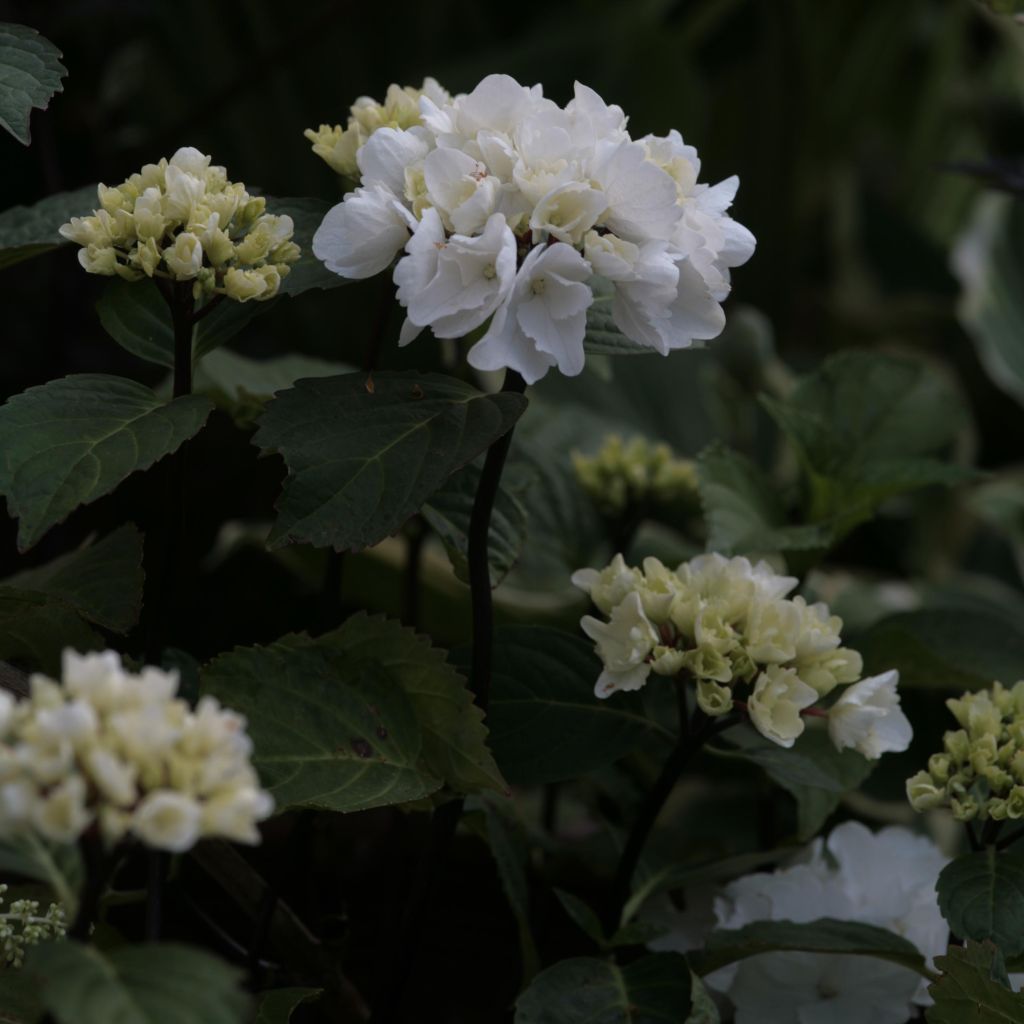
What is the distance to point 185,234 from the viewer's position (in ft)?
1.44

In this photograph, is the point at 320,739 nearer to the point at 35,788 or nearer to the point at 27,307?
the point at 35,788

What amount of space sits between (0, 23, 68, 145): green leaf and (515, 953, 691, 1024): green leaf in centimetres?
36

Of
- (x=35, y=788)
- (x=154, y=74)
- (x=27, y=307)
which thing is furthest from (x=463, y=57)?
(x=35, y=788)

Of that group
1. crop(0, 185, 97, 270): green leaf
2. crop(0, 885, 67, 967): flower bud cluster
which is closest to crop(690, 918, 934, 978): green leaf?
crop(0, 885, 67, 967): flower bud cluster

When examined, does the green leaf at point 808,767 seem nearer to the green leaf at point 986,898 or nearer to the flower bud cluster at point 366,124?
the green leaf at point 986,898

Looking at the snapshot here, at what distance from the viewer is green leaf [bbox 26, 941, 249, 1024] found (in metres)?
0.29

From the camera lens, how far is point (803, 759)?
581 mm

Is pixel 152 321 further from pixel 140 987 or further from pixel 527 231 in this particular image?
pixel 140 987

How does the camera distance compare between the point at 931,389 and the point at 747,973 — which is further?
the point at 931,389

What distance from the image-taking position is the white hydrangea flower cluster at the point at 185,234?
0.44 m

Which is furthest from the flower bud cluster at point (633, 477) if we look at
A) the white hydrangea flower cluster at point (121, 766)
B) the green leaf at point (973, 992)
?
the white hydrangea flower cluster at point (121, 766)

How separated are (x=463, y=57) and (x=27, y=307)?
0.79 m

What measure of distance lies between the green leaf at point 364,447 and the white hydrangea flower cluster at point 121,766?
0.13 m

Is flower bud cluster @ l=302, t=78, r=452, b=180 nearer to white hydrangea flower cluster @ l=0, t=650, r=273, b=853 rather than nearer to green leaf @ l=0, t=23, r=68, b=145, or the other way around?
green leaf @ l=0, t=23, r=68, b=145
